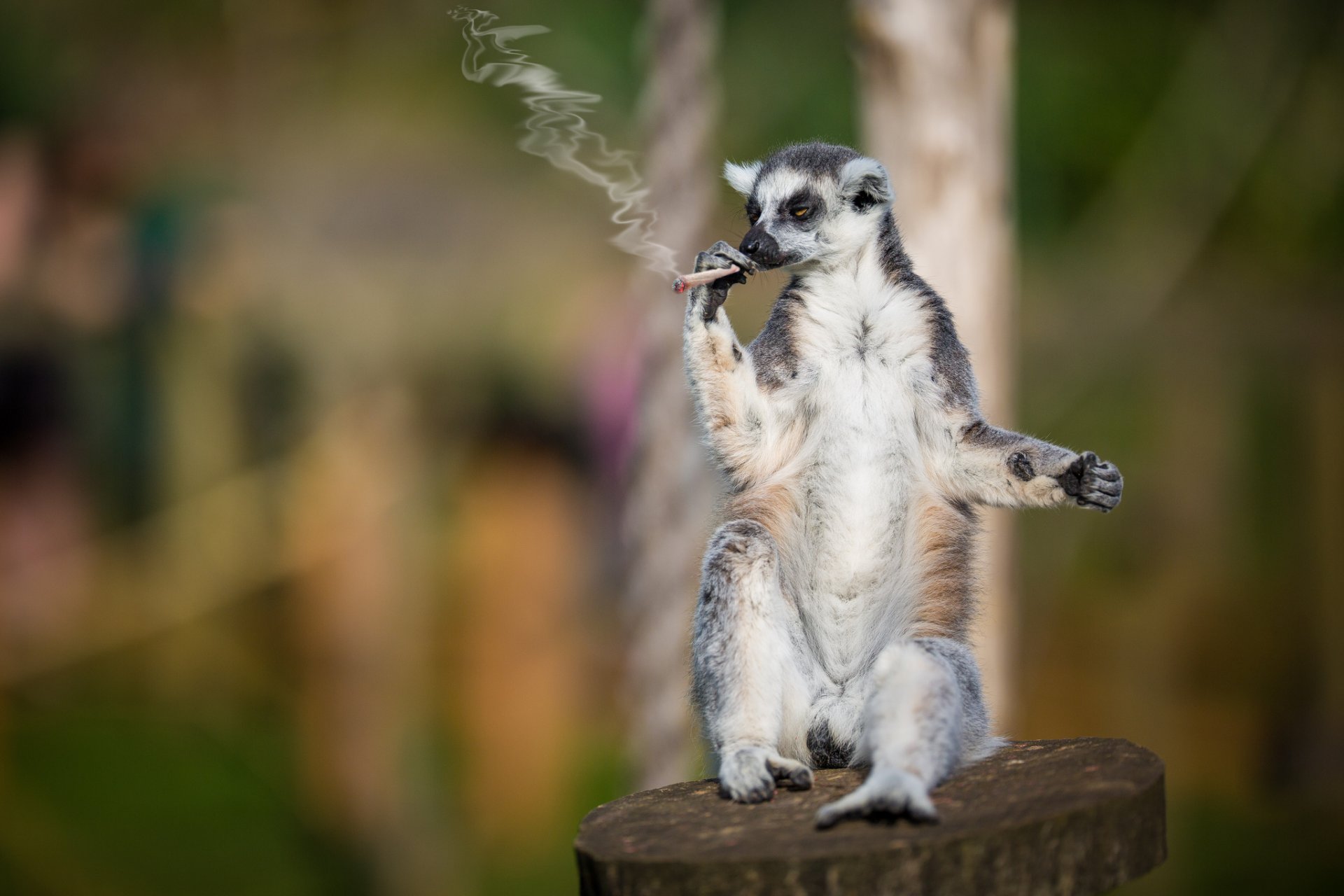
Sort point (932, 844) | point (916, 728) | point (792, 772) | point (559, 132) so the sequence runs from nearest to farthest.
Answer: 1. point (932, 844)
2. point (916, 728)
3. point (792, 772)
4. point (559, 132)

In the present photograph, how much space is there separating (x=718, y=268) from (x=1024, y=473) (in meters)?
0.74

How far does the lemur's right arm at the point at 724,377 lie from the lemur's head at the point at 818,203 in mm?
158

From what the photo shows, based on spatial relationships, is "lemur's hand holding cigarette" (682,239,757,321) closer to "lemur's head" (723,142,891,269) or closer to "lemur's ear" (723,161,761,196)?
"lemur's head" (723,142,891,269)

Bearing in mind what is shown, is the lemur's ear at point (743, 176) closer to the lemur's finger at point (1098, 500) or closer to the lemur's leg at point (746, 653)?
the lemur's leg at point (746, 653)

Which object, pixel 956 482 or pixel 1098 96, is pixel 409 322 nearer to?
pixel 1098 96

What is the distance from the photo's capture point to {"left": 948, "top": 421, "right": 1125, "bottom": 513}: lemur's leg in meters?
2.38

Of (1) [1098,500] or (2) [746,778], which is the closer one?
(2) [746,778]

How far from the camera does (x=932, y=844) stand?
173cm

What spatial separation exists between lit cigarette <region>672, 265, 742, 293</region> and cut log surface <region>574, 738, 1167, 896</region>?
38.9 inches

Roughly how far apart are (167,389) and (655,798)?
18.1 feet

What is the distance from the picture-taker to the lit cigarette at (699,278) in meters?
2.42

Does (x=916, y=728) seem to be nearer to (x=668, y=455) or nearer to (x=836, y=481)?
(x=836, y=481)

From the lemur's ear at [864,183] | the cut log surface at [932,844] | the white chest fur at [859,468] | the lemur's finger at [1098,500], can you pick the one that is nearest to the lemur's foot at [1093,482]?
the lemur's finger at [1098,500]

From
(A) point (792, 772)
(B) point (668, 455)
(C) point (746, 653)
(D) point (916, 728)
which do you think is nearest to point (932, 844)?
(D) point (916, 728)
